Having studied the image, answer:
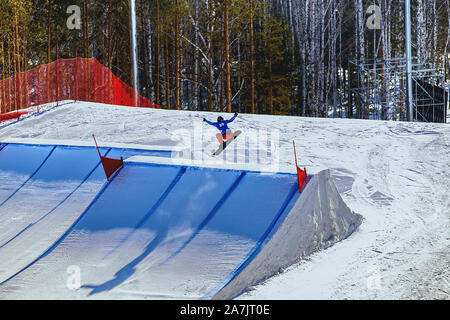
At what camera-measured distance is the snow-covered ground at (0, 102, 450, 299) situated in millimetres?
6500

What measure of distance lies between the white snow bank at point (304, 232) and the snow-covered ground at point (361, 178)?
0.48 feet

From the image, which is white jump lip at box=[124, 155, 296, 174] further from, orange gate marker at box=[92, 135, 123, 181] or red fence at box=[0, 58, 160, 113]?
red fence at box=[0, 58, 160, 113]

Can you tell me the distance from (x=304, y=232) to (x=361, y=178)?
150 inches

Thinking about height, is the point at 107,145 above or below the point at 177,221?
above

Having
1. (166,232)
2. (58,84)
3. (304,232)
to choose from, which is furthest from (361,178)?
(58,84)

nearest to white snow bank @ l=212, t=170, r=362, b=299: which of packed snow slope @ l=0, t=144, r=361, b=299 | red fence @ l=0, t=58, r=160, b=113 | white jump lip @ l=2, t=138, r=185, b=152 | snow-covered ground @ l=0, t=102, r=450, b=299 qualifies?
packed snow slope @ l=0, t=144, r=361, b=299

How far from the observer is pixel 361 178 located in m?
10.9

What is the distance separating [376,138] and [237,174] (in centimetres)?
690

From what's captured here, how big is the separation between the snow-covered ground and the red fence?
1700 millimetres

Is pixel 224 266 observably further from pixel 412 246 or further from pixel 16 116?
pixel 16 116

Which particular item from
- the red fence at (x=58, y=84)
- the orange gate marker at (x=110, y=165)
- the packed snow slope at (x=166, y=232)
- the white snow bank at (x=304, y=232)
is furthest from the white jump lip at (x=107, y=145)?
the red fence at (x=58, y=84)

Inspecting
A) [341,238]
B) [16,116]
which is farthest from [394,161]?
[16,116]

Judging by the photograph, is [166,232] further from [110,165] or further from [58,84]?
[58,84]

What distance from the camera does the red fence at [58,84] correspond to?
21.0 meters
